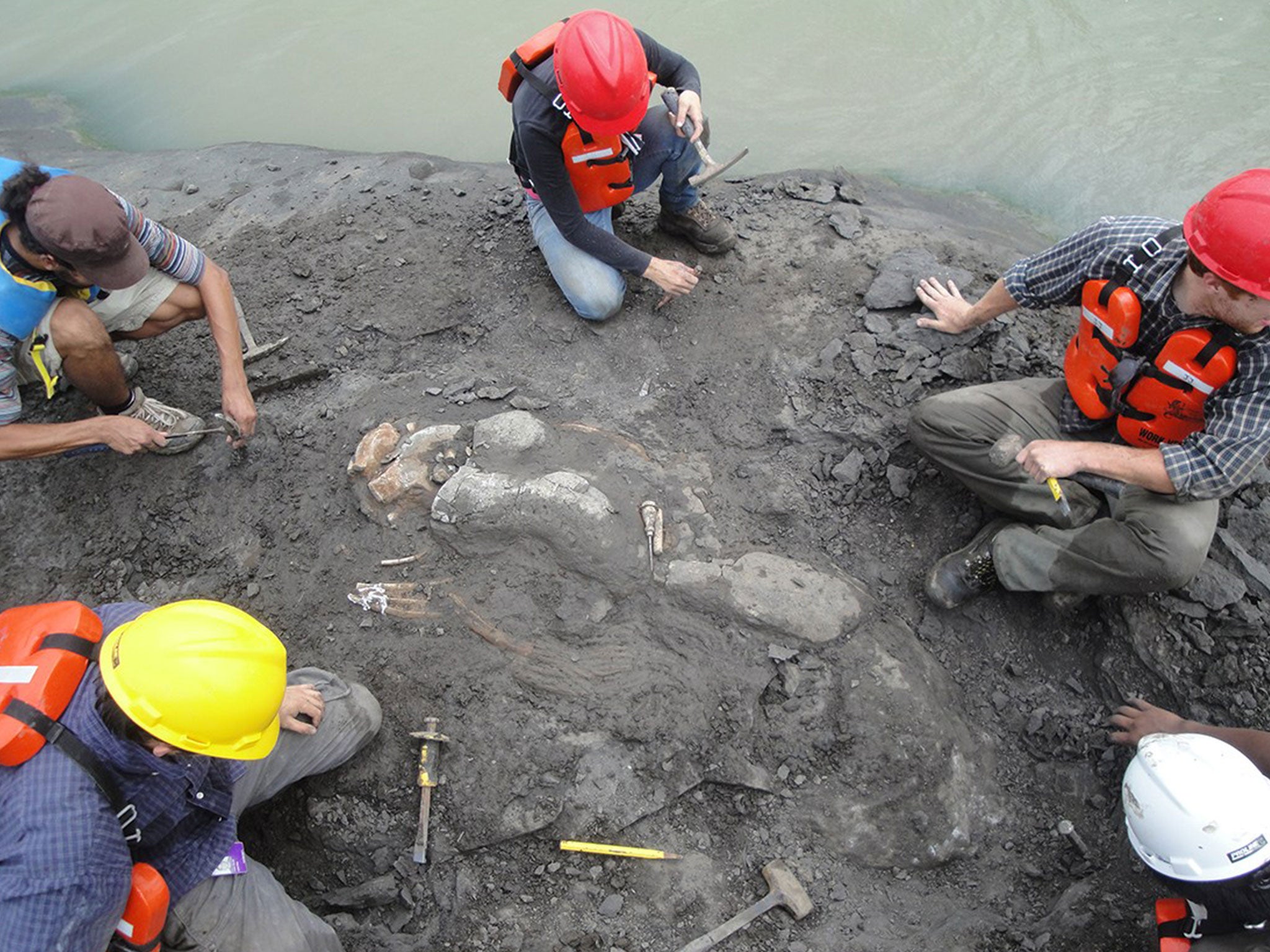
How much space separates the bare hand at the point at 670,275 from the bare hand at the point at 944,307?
941 mm

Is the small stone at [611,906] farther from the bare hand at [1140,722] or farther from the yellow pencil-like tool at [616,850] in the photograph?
the bare hand at [1140,722]

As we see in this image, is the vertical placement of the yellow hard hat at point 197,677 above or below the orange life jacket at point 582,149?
below

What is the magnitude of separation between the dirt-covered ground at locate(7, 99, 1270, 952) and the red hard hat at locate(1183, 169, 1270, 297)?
3.31ft

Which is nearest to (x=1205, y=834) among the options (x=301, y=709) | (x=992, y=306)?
(x=992, y=306)

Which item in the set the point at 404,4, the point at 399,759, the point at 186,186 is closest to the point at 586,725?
the point at 399,759

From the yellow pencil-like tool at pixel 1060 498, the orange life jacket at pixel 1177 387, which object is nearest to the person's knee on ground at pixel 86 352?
the yellow pencil-like tool at pixel 1060 498

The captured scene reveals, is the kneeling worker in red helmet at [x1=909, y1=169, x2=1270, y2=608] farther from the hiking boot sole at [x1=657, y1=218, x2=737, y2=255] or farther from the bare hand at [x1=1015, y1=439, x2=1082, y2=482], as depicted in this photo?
the hiking boot sole at [x1=657, y1=218, x2=737, y2=255]

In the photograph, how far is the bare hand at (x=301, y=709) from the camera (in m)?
2.50

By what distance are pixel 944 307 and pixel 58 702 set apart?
319cm

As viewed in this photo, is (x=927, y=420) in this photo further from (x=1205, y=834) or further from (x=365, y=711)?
(x=365, y=711)

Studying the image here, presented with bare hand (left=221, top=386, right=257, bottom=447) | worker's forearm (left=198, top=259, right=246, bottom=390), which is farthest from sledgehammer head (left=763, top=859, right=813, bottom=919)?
worker's forearm (left=198, top=259, right=246, bottom=390)

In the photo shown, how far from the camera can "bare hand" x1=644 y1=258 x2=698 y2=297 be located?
11.4 ft

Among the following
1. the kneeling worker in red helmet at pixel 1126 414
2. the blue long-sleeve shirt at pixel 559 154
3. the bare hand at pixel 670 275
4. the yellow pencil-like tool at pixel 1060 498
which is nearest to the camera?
the kneeling worker in red helmet at pixel 1126 414

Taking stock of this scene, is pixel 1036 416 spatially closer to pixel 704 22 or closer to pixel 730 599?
pixel 730 599
